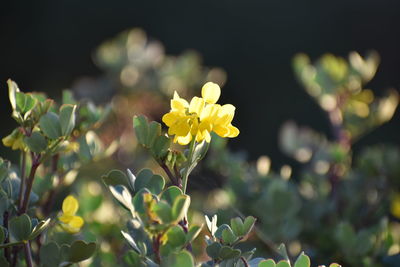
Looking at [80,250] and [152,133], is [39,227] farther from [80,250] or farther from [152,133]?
[152,133]

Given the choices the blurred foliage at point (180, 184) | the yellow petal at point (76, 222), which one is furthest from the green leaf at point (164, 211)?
the yellow petal at point (76, 222)

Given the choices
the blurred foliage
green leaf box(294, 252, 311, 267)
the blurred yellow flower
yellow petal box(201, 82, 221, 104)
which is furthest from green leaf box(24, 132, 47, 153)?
the blurred yellow flower

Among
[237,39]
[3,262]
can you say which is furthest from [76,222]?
[237,39]

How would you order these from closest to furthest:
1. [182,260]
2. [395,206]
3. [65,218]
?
[182,260], [65,218], [395,206]

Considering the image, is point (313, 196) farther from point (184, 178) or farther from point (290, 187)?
point (184, 178)

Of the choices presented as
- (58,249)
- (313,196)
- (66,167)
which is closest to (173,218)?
(58,249)

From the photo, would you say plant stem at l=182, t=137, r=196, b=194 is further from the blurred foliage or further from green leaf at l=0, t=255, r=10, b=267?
green leaf at l=0, t=255, r=10, b=267

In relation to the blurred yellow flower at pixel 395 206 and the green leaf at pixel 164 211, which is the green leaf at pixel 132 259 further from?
the blurred yellow flower at pixel 395 206
